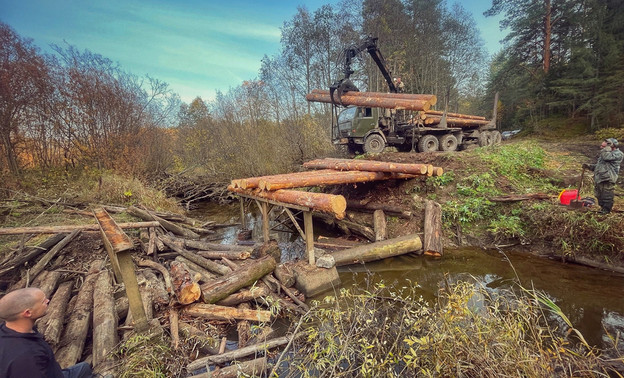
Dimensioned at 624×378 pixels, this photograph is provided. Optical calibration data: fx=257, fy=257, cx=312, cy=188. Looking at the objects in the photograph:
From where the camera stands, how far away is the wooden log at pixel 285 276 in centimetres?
521

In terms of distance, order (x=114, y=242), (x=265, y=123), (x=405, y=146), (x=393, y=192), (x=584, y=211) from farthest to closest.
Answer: (x=265, y=123)
(x=405, y=146)
(x=393, y=192)
(x=584, y=211)
(x=114, y=242)

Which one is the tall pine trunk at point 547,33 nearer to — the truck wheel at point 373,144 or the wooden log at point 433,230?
the truck wheel at point 373,144

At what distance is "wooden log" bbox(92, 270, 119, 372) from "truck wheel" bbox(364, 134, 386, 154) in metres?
9.69

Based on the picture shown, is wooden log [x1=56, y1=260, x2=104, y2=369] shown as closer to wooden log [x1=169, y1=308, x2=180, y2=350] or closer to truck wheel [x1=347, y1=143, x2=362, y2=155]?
wooden log [x1=169, y1=308, x2=180, y2=350]

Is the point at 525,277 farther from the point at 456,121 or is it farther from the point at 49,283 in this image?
the point at 49,283

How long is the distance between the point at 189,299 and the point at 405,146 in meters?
11.1

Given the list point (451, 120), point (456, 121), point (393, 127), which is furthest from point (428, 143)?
point (456, 121)

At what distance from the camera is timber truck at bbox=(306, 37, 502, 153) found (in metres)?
10.4

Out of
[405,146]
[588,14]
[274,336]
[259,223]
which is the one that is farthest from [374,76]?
[274,336]

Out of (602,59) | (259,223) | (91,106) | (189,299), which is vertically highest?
(602,59)

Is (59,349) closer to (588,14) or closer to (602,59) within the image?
(602,59)

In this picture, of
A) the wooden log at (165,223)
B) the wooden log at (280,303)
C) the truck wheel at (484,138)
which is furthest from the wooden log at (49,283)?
the truck wheel at (484,138)

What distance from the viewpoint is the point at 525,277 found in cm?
529

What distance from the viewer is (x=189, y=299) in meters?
4.16
